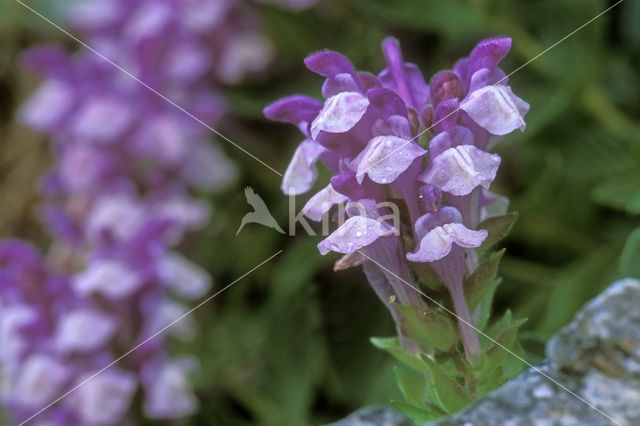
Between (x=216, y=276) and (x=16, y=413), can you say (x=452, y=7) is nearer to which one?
(x=216, y=276)

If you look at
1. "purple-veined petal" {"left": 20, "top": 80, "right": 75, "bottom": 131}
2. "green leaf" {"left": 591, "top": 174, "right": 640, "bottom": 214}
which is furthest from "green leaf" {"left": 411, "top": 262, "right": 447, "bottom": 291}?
"purple-veined petal" {"left": 20, "top": 80, "right": 75, "bottom": 131}

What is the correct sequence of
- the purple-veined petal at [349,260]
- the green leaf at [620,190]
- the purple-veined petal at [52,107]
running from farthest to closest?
the purple-veined petal at [52,107] < the green leaf at [620,190] < the purple-veined petal at [349,260]

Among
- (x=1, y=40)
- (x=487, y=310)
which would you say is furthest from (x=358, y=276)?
(x=1, y=40)

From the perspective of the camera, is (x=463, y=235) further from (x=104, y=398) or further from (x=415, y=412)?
(x=104, y=398)

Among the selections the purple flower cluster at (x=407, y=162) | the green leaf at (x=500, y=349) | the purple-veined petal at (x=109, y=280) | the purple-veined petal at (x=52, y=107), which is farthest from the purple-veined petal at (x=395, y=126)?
the purple-veined petal at (x=52, y=107)

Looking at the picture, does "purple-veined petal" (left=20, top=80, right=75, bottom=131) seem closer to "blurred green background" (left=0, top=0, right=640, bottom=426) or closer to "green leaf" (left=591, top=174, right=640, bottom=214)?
"blurred green background" (left=0, top=0, right=640, bottom=426)

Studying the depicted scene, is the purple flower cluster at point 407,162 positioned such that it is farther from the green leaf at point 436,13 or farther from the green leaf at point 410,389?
the green leaf at point 436,13

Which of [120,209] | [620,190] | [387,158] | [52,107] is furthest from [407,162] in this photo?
[52,107]
